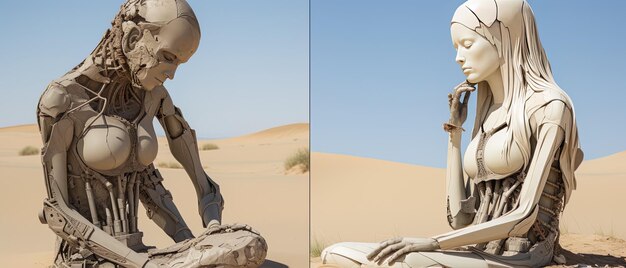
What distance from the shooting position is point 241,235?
6320 millimetres

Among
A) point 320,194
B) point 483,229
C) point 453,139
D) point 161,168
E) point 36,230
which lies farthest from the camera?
point 161,168

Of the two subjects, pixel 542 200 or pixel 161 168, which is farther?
pixel 161 168

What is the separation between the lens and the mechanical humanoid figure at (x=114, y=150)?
20.8 feet

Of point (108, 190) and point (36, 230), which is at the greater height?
point (108, 190)

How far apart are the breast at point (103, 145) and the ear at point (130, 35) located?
614mm

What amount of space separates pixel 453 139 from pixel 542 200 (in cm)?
100

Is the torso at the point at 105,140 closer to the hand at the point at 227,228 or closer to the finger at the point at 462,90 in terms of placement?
the hand at the point at 227,228

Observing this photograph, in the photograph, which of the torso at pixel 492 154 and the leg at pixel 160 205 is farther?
the leg at pixel 160 205

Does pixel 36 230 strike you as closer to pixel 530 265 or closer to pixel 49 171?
pixel 49 171

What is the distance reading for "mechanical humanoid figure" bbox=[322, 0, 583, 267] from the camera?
20.9 feet

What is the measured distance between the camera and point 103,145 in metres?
6.46

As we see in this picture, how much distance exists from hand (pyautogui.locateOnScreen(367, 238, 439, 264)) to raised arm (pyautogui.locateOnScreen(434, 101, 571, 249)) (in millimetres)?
97

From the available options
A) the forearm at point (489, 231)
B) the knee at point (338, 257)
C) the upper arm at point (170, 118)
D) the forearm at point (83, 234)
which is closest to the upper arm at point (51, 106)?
the forearm at point (83, 234)

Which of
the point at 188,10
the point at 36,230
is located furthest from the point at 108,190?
the point at 36,230
